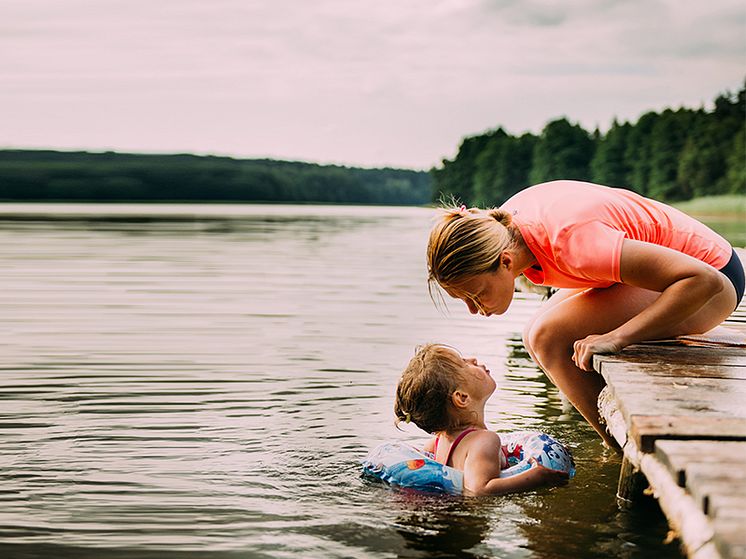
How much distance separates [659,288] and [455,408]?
113 centimetres

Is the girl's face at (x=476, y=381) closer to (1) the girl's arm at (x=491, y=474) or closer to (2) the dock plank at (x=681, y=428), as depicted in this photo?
(1) the girl's arm at (x=491, y=474)

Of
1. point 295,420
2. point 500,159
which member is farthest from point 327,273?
point 500,159

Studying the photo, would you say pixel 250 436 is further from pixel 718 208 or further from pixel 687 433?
pixel 718 208

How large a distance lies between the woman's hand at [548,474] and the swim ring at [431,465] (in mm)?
18

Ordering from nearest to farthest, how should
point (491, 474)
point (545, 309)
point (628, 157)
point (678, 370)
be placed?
point (678, 370), point (491, 474), point (545, 309), point (628, 157)

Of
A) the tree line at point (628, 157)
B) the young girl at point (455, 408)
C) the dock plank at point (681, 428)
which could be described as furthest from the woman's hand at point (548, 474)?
the tree line at point (628, 157)

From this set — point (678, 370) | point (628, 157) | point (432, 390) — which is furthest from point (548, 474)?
point (628, 157)

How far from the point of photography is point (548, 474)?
4906mm

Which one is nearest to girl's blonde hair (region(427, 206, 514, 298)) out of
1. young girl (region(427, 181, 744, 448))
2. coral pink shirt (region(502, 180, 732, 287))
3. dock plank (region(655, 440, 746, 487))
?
young girl (region(427, 181, 744, 448))

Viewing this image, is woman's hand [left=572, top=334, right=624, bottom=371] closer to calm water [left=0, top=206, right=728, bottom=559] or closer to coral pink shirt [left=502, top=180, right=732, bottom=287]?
coral pink shirt [left=502, top=180, right=732, bottom=287]

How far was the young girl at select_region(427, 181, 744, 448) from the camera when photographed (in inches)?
172

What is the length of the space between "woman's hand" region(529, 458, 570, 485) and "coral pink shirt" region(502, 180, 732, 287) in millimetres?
851

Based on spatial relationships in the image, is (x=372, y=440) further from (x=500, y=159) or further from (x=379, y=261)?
(x=500, y=159)

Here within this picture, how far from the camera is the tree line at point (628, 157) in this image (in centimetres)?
8262
